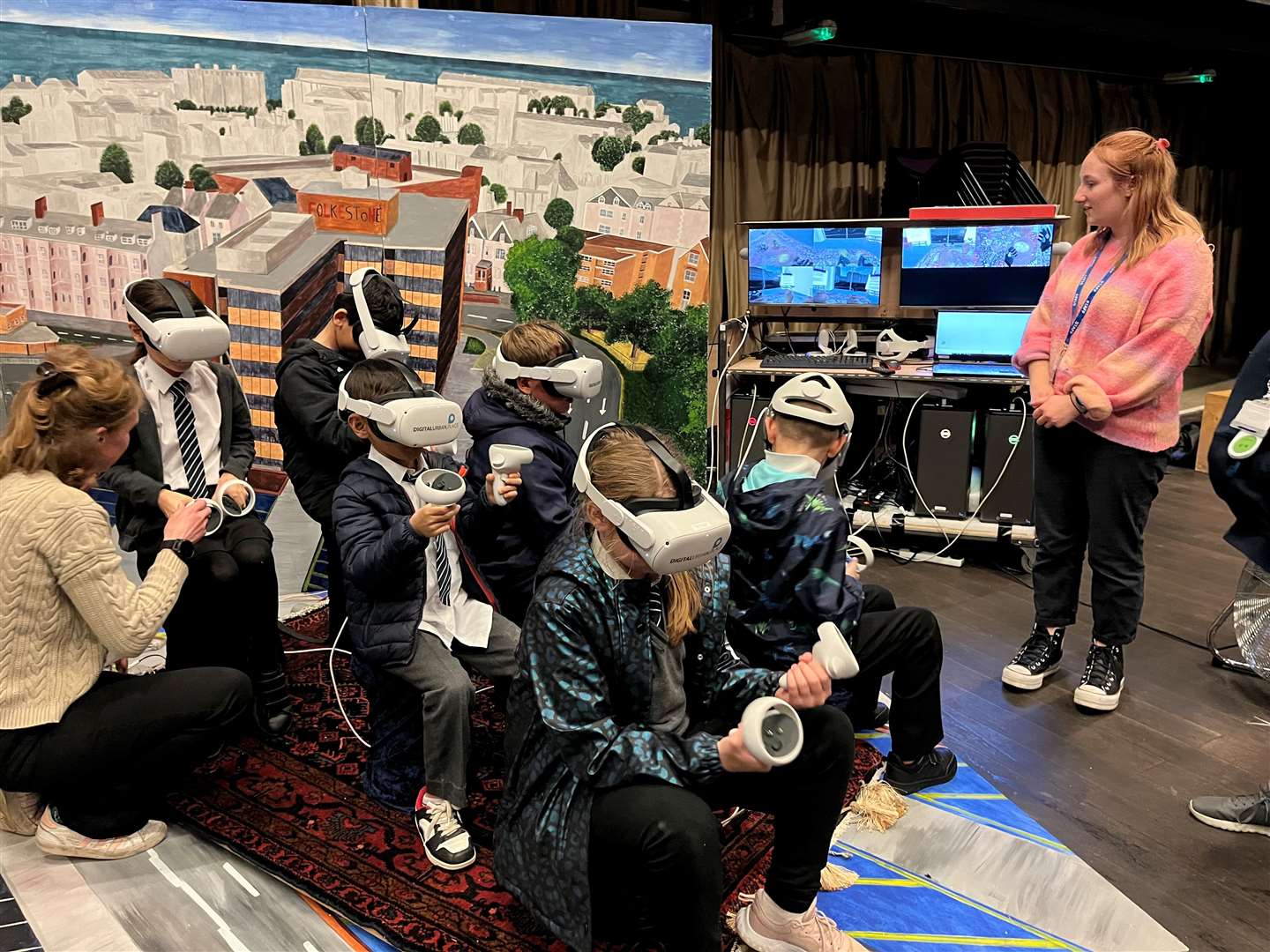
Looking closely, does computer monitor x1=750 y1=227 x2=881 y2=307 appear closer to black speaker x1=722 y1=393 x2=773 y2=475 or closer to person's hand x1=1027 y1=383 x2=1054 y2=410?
black speaker x1=722 y1=393 x2=773 y2=475

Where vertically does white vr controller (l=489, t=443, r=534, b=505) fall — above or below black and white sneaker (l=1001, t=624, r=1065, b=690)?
above

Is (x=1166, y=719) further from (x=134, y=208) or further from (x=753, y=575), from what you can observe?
(x=134, y=208)

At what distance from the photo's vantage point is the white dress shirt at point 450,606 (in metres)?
2.23

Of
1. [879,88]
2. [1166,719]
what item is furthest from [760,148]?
[1166,719]

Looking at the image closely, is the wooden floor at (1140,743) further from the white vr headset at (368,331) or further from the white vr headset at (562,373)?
the white vr headset at (368,331)

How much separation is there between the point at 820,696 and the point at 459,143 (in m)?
2.77

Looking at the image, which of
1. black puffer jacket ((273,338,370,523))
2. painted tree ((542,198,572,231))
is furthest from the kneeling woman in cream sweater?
painted tree ((542,198,572,231))

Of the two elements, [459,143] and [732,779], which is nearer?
[732,779]

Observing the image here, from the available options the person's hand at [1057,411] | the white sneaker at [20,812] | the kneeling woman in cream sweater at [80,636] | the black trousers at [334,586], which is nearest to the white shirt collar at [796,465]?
the person's hand at [1057,411]

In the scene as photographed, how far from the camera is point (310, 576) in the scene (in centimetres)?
376

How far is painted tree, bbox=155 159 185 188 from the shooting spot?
328cm

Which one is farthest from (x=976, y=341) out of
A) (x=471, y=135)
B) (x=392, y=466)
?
(x=392, y=466)

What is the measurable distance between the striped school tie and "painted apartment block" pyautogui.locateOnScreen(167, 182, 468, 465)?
2.84ft

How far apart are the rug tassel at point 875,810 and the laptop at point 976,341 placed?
88.6 inches
